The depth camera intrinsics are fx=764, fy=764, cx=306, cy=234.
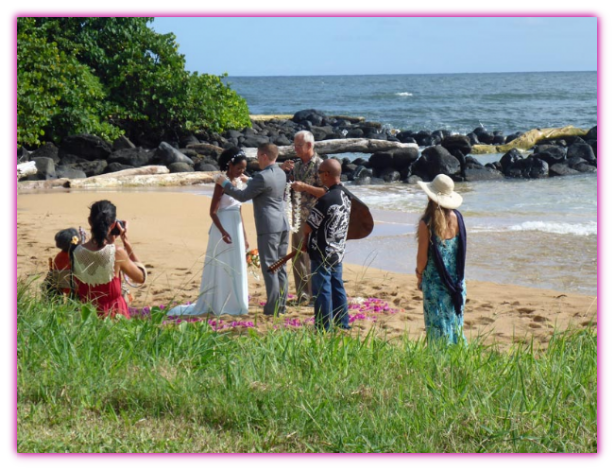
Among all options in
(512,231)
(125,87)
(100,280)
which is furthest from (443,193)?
(125,87)

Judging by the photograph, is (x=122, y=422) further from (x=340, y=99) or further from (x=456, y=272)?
(x=340, y=99)

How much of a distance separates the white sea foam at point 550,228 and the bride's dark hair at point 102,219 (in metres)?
9.11

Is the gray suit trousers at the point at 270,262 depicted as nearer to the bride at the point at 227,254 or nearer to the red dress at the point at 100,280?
the bride at the point at 227,254

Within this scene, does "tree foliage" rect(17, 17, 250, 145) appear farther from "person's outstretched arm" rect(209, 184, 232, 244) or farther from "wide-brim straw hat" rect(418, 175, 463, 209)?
"wide-brim straw hat" rect(418, 175, 463, 209)

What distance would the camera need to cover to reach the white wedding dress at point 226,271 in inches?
297

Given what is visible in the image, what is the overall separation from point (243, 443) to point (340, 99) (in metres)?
80.4

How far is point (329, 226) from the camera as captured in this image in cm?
671

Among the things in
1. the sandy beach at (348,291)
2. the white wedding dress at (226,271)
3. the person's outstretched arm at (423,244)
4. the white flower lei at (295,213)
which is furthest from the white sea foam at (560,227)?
the person's outstretched arm at (423,244)

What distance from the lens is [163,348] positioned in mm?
4957

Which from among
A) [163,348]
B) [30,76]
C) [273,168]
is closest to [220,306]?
[273,168]

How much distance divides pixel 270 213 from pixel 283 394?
339cm

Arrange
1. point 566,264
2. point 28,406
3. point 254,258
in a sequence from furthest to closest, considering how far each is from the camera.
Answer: point 566,264 → point 254,258 → point 28,406

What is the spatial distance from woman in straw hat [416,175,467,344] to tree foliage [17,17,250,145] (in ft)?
60.4

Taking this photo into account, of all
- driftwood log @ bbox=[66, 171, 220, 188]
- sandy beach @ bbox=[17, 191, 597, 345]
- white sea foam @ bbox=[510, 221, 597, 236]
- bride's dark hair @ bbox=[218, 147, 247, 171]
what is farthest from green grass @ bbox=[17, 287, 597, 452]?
driftwood log @ bbox=[66, 171, 220, 188]
